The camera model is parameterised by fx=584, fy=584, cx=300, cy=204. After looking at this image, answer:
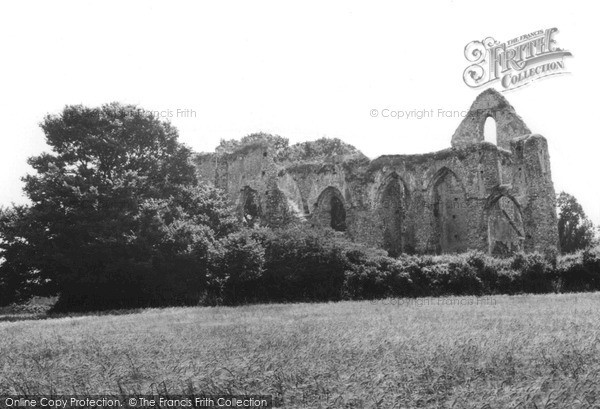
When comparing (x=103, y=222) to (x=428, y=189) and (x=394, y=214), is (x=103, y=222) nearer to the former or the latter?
(x=428, y=189)

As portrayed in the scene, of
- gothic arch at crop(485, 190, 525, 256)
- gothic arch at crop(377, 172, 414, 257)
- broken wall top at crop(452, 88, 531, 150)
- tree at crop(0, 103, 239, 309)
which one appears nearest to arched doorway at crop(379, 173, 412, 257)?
gothic arch at crop(377, 172, 414, 257)

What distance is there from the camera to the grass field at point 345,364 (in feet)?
17.7

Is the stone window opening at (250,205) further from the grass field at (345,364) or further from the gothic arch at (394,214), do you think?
the grass field at (345,364)

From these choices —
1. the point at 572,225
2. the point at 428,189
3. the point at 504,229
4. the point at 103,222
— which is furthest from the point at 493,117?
the point at 103,222

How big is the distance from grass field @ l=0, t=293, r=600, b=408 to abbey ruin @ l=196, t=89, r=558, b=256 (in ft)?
73.1

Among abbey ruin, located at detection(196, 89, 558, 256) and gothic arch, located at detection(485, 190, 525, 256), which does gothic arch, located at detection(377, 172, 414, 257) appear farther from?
gothic arch, located at detection(485, 190, 525, 256)

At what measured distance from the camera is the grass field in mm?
5402

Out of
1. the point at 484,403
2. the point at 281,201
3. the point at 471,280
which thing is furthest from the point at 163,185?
the point at 484,403

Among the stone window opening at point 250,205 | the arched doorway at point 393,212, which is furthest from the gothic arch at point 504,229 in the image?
the stone window opening at point 250,205

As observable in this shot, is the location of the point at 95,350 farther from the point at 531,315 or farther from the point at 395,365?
the point at 531,315

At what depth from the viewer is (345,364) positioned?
263 inches

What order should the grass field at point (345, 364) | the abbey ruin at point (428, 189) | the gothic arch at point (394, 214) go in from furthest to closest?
the gothic arch at point (394, 214), the abbey ruin at point (428, 189), the grass field at point (345, 364)

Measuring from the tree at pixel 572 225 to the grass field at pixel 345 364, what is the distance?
4507 cm

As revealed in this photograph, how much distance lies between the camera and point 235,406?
524 cm
